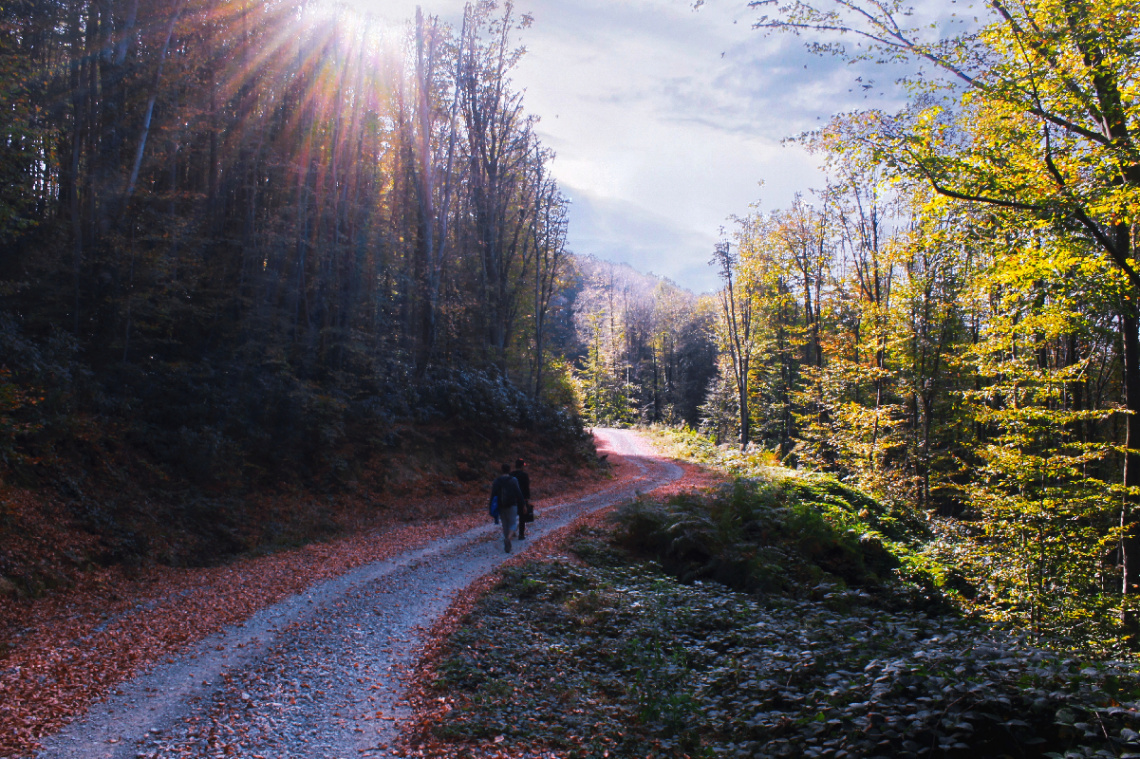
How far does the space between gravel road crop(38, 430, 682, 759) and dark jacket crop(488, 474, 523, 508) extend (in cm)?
274

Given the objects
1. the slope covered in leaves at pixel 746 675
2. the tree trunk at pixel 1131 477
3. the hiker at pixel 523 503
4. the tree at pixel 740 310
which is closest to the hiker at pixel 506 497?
the hiker at pixel 523 503

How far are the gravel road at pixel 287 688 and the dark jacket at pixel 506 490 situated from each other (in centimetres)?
274

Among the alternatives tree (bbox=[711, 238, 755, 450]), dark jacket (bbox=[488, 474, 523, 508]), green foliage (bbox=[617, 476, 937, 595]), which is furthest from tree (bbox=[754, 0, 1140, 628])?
tree (bbox=[711, 238, 755, 450])

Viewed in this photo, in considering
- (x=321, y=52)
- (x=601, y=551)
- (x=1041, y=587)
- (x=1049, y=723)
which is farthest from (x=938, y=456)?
(x=321, y=52)

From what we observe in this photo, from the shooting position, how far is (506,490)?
11.9 metres

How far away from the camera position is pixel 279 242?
1595 centimetres

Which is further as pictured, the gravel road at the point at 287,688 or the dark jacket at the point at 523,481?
the dark jacket at the point at 523,481

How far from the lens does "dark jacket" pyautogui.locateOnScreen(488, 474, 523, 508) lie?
11836 mm

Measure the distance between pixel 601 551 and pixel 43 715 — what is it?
28.4 feet

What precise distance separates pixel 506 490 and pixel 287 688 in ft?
21.1

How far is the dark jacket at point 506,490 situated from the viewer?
11836mm

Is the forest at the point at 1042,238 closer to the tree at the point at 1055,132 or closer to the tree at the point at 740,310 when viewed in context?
the tree at the point at 1055,132

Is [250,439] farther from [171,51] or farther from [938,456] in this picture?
[938,456]

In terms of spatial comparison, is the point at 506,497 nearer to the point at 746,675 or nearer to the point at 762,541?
the point at 762,541
